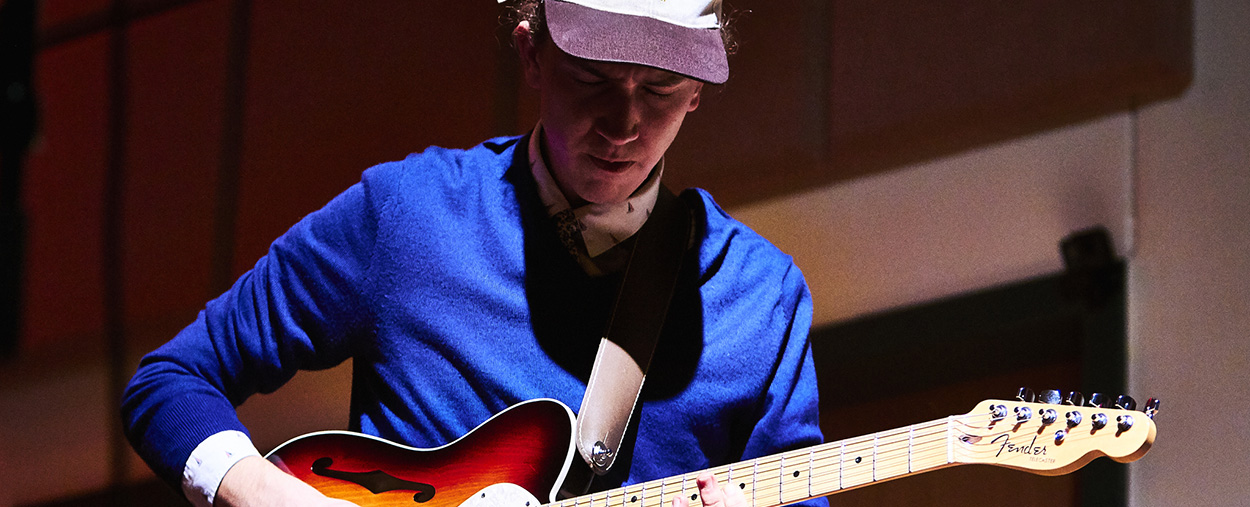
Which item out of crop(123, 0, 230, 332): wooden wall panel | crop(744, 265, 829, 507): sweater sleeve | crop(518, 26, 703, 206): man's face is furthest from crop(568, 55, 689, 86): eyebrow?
crop(123, 0, 230, 332): wooden wall panel

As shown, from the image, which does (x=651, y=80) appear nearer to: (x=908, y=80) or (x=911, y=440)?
(x=911, y=440)

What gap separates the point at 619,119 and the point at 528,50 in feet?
0.63

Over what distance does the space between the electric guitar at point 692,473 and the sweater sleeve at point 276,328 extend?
13 cm

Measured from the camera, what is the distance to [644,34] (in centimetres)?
131

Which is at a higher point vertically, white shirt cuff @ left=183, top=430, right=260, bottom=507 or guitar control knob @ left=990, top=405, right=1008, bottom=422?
guitar control knob @ left=990, top=405, right=1008, bottom=422

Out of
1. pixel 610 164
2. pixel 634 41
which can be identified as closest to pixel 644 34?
pixel 634 41

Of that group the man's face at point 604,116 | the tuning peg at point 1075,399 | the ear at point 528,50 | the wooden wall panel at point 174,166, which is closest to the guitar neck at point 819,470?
the tuning peg at point 1075,399

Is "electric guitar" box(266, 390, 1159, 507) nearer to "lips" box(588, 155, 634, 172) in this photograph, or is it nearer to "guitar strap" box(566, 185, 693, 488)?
"guitar strap" box(566, 185, 693, 488)

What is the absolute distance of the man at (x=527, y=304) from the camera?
134cm

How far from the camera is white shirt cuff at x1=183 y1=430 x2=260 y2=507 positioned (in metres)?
1.31

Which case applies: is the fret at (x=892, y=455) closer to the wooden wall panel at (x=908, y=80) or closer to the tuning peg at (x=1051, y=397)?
the tuning peg at (x=1051, y=397)

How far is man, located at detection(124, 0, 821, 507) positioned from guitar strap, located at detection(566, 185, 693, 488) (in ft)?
0.08

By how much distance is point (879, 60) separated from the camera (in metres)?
1.91

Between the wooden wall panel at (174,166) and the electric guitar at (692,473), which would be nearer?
the electric guitar at (692,473)
